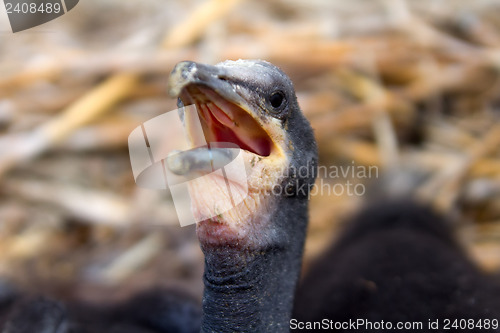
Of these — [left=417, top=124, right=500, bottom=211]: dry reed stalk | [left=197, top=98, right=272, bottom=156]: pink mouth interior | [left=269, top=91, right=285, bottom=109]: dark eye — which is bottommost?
[left=197, top=98, right=272, bottom=156]: pink mouth interior

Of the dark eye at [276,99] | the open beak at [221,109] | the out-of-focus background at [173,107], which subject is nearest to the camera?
the open beak at [221,109]

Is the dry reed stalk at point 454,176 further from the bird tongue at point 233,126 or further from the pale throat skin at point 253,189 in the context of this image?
the bird tongue at point 233,126

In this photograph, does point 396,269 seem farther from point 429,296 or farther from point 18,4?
point 18,4

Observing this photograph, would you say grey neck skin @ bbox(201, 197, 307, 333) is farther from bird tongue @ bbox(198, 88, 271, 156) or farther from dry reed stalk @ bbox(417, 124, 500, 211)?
dry reed stalk @ bbox(417, 124, 500, 211)

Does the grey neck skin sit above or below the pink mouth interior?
below

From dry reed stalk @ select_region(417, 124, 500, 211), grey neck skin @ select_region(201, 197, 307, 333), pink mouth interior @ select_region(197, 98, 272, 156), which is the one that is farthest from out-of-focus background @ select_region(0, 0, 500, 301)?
pink mouth interior @ select_region(197, 98, 272, 156)

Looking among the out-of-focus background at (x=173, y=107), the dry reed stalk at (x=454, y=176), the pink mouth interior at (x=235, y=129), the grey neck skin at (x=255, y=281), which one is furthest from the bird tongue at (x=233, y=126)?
the dry reed stalk at (x=454, y=176)

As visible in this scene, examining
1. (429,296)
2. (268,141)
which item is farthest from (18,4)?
(429,296)
